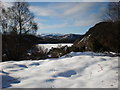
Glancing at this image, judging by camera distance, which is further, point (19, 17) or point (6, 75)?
point (19, 17)

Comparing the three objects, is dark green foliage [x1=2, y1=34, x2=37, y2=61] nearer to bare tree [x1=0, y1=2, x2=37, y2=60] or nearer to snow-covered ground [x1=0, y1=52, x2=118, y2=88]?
bare tree [x1=0, y1=2, x2=37, y2=60]

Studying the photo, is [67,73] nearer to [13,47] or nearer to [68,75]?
[68,75]

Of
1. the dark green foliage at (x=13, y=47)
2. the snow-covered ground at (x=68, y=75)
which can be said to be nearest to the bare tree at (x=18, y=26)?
the dark green foliage at (x=13, y=47)

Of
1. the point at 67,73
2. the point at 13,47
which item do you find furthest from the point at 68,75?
the point at 13,47

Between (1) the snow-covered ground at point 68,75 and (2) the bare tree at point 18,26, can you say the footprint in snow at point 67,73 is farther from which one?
(2) the bare tree at point 18,26

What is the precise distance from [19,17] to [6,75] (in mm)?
9976

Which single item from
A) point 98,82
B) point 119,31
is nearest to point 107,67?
point 98,82

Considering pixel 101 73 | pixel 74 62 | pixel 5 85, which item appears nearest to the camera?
pixel 5 85

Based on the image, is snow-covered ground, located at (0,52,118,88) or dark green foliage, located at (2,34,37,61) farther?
dark green foliage, located at (2,34,37,61)

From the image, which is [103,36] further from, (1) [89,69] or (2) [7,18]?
(1) [89,69]

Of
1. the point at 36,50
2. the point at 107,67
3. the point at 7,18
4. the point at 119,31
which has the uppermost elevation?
the point at 7,18

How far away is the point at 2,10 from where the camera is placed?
41.0 ft

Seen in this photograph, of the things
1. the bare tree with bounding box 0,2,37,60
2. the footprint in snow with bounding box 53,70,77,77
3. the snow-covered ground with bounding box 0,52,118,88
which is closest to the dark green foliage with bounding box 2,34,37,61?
the bare tree with bounding box 0,2,37,60

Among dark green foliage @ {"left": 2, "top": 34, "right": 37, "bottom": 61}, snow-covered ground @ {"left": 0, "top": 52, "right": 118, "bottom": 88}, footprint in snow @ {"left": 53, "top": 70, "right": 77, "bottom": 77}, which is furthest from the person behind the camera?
dark green foliage @ {"left": 2, "top": 34, "right": 37, "bottom": 61}
